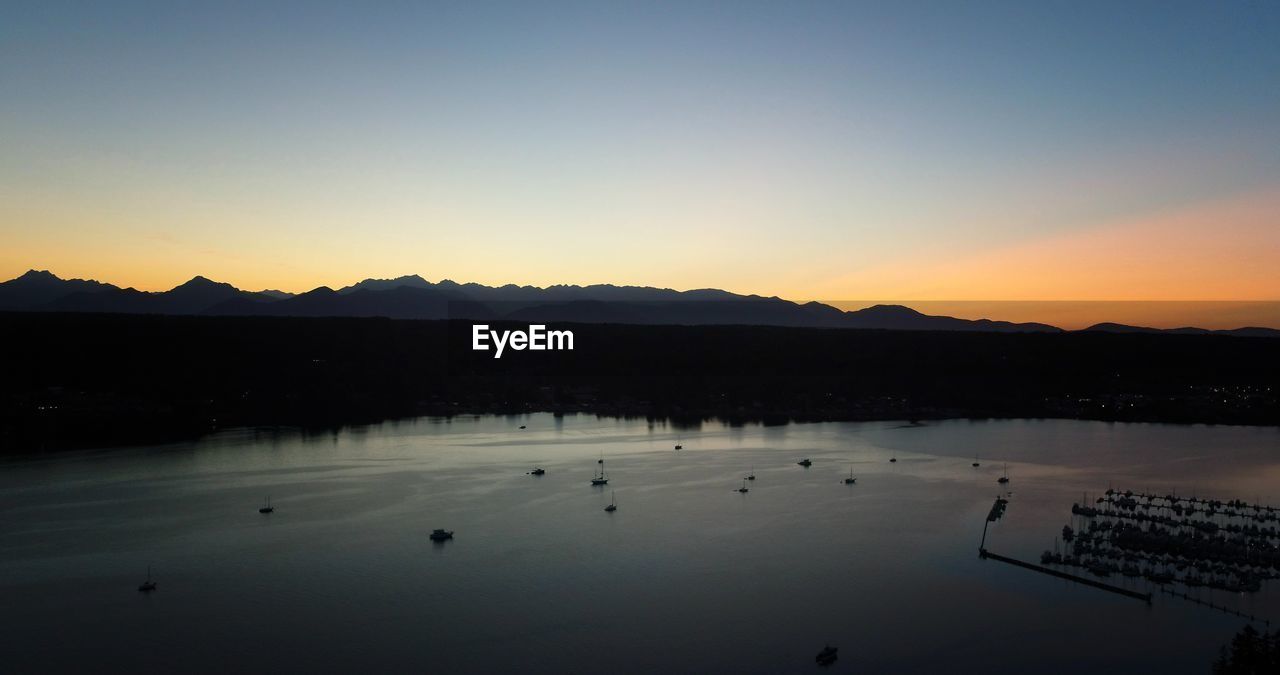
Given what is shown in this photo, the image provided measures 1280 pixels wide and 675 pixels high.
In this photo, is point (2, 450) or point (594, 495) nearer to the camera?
point (594, 495)

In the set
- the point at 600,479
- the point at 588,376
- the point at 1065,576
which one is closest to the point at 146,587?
the point at 600,479

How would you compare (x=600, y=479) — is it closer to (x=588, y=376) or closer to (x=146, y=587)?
(x=146, y=587)

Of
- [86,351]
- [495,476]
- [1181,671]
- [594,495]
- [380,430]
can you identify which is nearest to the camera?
[1181,671]

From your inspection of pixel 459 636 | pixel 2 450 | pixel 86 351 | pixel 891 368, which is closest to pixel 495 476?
pixel 459 636

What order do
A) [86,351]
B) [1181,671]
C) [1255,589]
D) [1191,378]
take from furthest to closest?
[1191,378] → [86,351] → [1255,589] → [1181,671]

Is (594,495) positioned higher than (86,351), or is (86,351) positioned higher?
(86,351)

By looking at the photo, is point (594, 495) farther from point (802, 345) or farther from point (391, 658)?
point (802, 345)

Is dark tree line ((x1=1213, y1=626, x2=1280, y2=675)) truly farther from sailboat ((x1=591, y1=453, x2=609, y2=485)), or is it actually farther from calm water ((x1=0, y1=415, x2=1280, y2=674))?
sailboat ((x1=591, y1=453, x2=609, y2=485))
